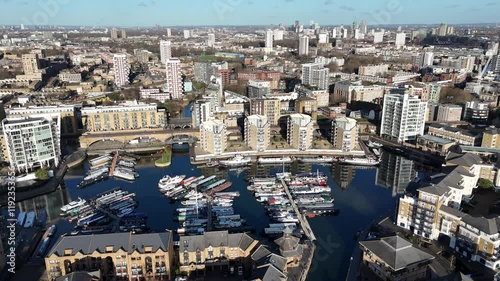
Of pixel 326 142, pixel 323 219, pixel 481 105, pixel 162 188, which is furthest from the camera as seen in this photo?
pixel 481 105

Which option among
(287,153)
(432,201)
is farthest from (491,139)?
(287,153)

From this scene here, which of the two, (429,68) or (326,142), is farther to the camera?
(429,68)

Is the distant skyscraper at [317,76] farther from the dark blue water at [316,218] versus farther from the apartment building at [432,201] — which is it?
the apartment building at [432,201]

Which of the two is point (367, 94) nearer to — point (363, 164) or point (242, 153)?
point (363, 164)

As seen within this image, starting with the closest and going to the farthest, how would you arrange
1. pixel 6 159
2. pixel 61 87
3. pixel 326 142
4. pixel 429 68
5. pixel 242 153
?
pixel 6 159 → pixel 242 153 → pixel 326 142 → pixel 61 87 → pixel 429 68

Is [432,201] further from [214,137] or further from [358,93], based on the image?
[358,93]

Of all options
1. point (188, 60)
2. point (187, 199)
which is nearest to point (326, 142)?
point (187, 199)
